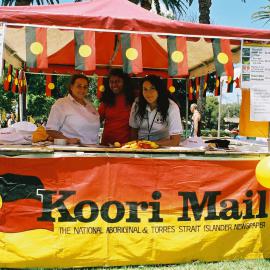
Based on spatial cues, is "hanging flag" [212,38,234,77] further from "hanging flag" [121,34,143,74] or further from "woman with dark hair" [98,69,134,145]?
"woman with dark hair" [98,69,134,145]

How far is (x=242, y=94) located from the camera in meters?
4.95

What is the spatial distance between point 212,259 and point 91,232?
50.0 inches

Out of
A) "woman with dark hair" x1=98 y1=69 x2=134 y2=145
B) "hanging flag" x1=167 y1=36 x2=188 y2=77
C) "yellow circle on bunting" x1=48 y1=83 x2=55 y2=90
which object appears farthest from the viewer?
"yellow circle on bunting" x1=48 y1=83 x2=55 y2=90

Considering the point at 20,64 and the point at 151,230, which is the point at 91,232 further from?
the point at 20,64

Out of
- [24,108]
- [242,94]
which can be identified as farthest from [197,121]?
[242,94]

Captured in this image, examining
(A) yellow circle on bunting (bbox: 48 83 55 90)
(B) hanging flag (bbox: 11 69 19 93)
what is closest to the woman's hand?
(B) hanging flag (bbox: 11 69 19 93)

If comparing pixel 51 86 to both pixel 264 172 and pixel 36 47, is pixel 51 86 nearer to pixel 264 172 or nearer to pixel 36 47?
pixel 36 47

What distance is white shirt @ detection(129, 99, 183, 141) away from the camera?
4867 millimetres

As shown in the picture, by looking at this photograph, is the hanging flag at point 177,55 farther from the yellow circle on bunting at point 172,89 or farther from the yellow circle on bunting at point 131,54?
the yellow circle on bunting at point 172,89

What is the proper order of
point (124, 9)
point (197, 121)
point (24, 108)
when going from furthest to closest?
point (197, 121), point (24, 108), point (124, 9)

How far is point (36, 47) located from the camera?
4.12m

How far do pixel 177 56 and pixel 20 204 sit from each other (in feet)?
6.93

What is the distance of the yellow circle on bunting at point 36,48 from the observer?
410 cm

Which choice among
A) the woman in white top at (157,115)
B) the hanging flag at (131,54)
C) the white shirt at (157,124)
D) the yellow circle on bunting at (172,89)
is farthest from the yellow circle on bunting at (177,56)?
the yellow circle on bunting at (172,89)
